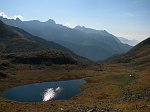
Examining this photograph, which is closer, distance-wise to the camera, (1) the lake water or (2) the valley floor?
(2) the valley floor

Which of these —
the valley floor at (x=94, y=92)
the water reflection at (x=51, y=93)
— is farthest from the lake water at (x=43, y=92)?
the valley floor at (x=94, y=92)

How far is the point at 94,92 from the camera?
370 ft

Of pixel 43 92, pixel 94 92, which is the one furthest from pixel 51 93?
pixel 94 92

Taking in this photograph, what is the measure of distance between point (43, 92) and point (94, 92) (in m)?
22.6

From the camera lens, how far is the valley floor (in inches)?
2771

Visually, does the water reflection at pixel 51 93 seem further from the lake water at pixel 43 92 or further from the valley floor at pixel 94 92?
the valley floor at pixel 94 92

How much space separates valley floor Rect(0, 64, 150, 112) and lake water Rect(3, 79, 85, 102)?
531cm

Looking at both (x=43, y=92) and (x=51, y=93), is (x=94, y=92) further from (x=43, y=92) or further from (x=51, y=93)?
(x=43, y=92)

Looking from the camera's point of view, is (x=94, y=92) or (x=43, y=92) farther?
(x=43, y=92)

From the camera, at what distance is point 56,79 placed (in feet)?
520

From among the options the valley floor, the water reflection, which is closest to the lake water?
the water reflection

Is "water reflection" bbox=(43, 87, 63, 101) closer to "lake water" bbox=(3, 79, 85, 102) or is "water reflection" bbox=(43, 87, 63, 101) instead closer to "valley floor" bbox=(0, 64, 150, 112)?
"lake water" bbox=(3, 79, 85, 102)

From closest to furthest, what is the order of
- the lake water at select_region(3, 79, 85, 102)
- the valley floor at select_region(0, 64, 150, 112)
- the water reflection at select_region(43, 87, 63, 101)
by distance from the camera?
the valley floor at select_region(0, 64, 150, 112), the lake water at select_region(3, 79, 85, 102), the water reflection at select_region(43, 87, 63, 101)

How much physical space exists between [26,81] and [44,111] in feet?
269
